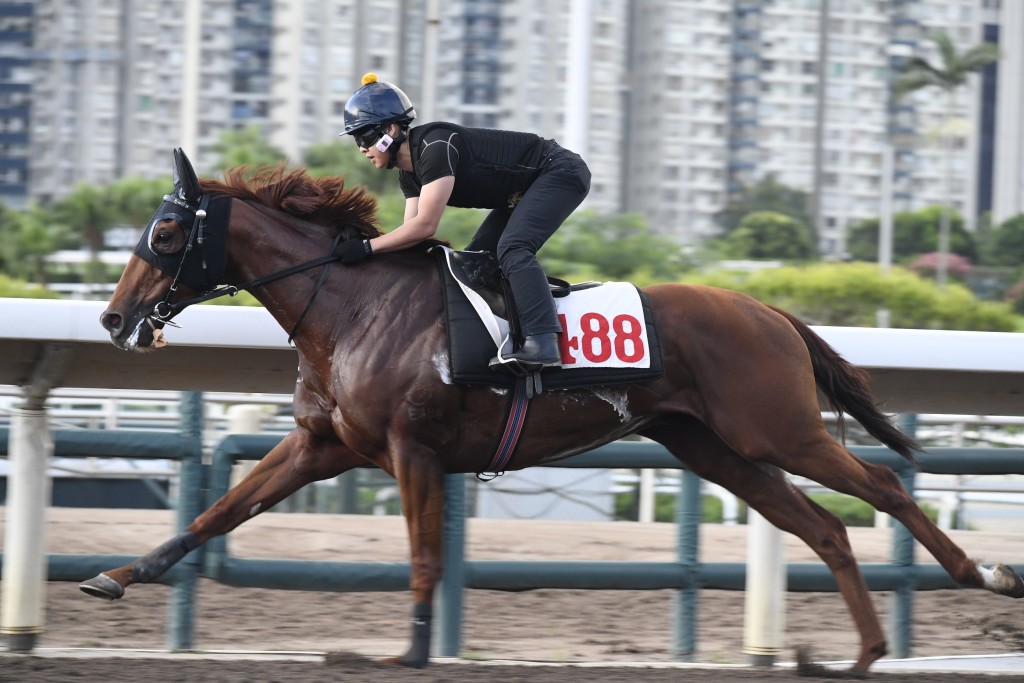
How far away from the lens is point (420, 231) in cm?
476

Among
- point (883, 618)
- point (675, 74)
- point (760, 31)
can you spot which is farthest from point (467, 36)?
point (883, 618)

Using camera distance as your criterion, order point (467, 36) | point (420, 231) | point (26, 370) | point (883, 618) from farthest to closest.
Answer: point (467, 36), point (883, 618), point (26, 370), point (420, 231)

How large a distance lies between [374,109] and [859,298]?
76.2 ft

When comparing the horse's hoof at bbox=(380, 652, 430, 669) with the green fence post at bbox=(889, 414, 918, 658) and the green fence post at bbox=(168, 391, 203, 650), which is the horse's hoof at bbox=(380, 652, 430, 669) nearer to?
the green fence post at bbox=(168, 391, 203, 650)

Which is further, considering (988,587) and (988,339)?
(988,339)

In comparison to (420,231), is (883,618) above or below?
below

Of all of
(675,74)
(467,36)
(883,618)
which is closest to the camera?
(883,618)

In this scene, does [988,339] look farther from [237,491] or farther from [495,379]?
[237,491]

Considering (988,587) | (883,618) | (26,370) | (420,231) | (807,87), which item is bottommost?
(883,618)

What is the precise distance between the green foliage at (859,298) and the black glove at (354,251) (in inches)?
855

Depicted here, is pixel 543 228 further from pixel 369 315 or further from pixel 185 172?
pixel 185 172

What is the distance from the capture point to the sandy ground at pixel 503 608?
19.9 feet

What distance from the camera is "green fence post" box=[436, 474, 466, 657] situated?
535 centimetres

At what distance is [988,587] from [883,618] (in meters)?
2.10
